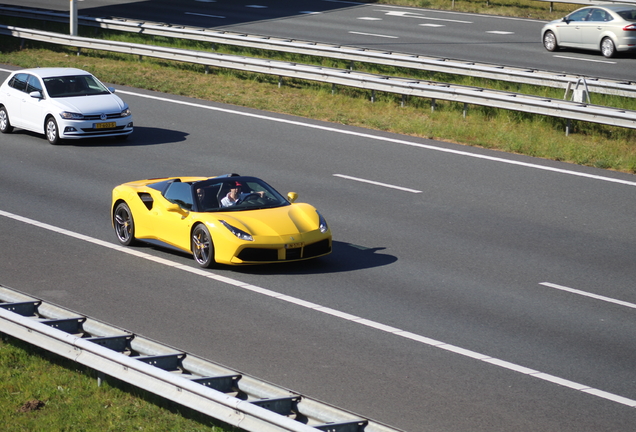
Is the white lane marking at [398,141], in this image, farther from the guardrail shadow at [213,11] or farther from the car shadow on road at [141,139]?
the guardrail shadow at [213,11]

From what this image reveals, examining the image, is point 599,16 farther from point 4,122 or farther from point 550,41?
point 4,122

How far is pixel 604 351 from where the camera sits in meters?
9.49

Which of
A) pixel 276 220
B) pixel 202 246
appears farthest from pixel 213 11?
pixel 276 220

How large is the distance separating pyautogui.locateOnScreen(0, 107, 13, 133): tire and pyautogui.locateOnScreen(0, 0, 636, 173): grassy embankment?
5644 millimetres

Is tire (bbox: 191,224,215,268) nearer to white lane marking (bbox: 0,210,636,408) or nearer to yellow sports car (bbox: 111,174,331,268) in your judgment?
yellow sports car (bbox: 111,174,331,268)

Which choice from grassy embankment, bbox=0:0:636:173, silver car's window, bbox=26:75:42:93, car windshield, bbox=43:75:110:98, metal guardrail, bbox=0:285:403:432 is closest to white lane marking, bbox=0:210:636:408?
metal guardrail, bbox=0:285:403:432

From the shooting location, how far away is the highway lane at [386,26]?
30.0 meters

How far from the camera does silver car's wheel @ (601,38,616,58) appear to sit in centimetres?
3029

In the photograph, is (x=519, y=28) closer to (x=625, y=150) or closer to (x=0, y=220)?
(x=625, y=150)

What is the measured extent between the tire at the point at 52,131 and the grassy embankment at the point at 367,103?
5.67 meters

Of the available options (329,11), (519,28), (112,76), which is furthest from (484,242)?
(329,11)

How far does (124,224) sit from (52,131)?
8.12 meters

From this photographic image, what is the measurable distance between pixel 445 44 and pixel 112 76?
11420 millimetres

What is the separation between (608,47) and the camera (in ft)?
99.8
